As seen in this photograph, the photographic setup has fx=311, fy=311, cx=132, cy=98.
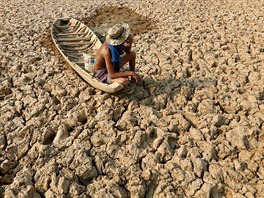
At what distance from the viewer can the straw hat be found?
4.33 meters

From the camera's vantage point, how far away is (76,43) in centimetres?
677

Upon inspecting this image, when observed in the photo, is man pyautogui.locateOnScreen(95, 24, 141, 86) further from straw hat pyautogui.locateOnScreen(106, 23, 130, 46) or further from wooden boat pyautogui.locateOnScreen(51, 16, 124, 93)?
wooden boat pyautogui.locateOnScreen(51, 16, 124, 93)

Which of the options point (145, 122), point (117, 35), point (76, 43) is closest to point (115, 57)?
point (117, 35)

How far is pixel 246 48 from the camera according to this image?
636 centimetres

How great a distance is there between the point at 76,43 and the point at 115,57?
8.24ft

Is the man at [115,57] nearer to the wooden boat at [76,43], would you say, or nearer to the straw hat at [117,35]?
the straw hat at [117,35]

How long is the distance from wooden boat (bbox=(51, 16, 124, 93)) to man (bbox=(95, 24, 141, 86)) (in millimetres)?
132

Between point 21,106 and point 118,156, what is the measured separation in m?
1.77

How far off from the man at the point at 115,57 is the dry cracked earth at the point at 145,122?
35cm

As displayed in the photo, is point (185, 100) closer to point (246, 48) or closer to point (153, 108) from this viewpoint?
point (153, 108)

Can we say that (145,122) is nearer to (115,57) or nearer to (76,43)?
(115,57)

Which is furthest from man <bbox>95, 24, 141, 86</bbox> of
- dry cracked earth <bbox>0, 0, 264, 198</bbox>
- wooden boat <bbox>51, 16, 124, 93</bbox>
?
dry cracked earth <bbox>0, 0, 264, 198</bbox>

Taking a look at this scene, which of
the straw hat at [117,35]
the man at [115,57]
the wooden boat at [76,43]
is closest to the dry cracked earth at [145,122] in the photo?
the wooden boat at [76,43]

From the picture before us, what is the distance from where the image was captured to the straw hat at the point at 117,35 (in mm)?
4332
